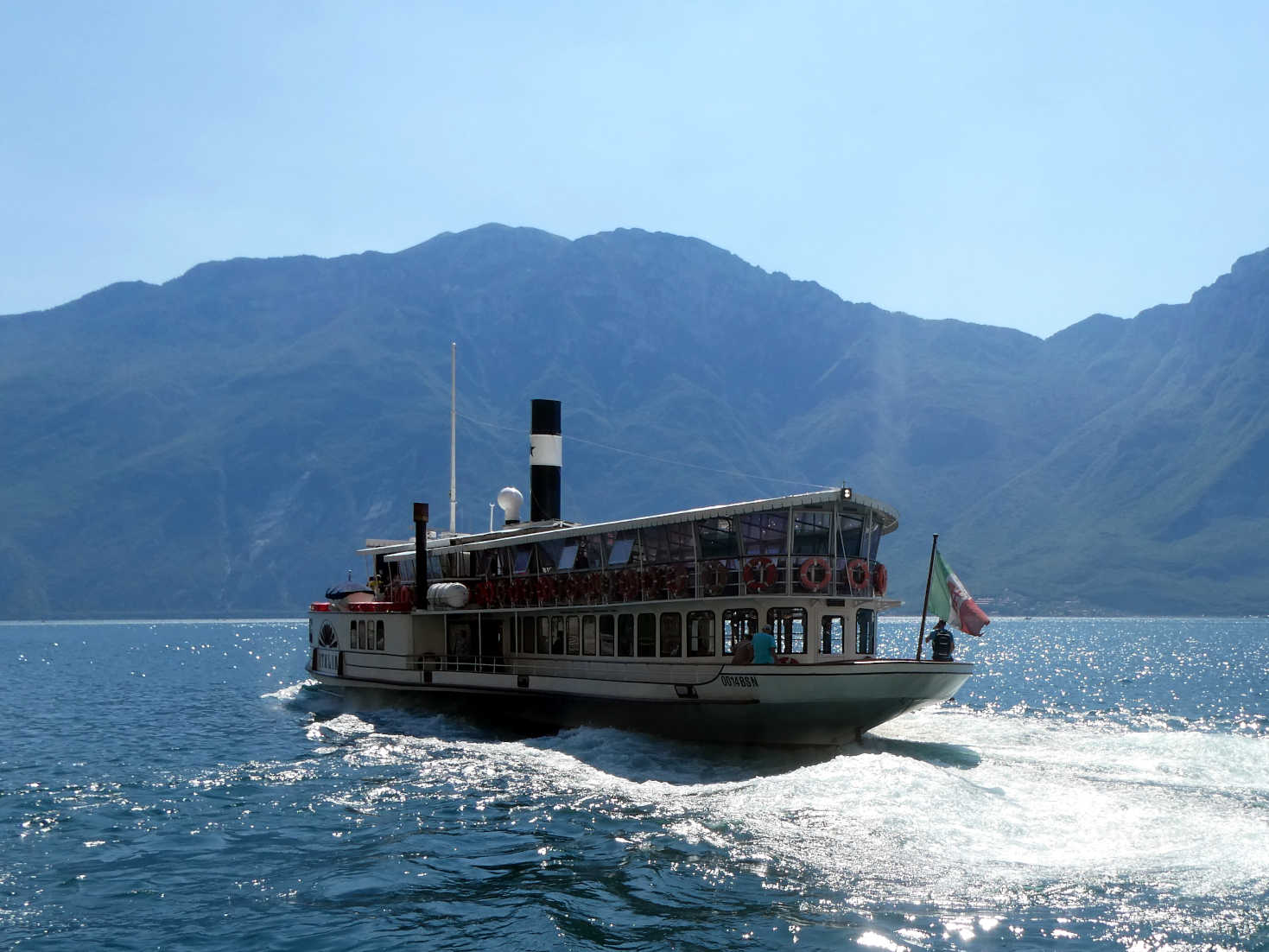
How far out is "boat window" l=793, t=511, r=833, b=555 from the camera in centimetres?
3005

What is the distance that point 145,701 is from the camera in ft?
169

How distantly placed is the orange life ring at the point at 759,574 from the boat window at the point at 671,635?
3063 millimetres

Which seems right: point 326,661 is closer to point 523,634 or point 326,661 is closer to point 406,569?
point 406,569

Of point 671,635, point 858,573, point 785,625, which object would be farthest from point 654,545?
point 858,573

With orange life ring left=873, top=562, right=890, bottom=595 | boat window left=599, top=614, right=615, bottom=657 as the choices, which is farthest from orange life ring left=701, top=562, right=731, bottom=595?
orange life ring left=873, top=562, right=890, bottom=595

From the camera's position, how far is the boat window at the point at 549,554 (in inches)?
1406

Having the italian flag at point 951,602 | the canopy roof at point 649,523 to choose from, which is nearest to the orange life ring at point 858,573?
the canopy roof at point 649,523

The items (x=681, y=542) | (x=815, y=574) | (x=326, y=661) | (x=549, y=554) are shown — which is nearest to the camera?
(x=815, y=574)

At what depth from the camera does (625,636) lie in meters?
33.8

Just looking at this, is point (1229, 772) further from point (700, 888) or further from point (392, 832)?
point (392, 832)

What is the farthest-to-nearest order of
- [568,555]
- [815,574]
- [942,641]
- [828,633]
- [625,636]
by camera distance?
[568,555], [625,636], [942,641], [828,633], [815,574]

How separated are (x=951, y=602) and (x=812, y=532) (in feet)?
15.1

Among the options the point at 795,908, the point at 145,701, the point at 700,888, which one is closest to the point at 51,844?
the point at 700,888

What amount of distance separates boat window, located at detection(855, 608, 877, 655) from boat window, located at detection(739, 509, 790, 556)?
3.86 metres
